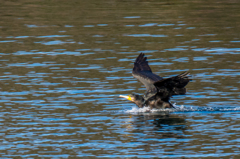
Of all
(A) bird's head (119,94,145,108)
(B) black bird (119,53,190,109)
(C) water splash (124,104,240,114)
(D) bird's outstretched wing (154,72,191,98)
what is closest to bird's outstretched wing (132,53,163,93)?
(B) black bird (119,53,190,109)

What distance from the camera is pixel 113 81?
1691 centimetres

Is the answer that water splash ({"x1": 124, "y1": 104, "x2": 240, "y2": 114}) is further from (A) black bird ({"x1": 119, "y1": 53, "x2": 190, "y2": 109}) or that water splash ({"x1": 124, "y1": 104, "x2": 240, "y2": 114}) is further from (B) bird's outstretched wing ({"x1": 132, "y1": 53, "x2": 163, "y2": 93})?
(B) bird's outstretched wing ({"x1": 132, "y1": 53, "x2": 163, "y2": 93})

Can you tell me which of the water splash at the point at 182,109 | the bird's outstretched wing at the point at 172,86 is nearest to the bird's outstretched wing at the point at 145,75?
the water splash at the point at 182,109

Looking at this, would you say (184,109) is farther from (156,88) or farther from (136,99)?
(136,99)

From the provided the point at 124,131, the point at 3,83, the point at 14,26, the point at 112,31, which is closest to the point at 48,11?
the point at 14,26

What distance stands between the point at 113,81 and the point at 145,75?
2028 mm

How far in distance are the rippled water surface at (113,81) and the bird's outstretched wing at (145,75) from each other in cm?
66

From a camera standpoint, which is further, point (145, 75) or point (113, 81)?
point (113, 81)

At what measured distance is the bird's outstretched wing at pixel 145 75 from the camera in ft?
48.3

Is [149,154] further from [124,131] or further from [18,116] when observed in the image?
[18,116]

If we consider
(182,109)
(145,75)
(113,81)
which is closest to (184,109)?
(182,109)

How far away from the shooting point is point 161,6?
32.9m

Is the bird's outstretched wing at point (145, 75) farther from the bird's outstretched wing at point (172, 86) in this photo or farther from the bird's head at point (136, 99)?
the bird's outstretched wing at point (172, 86)

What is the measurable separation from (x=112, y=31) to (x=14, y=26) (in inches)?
207
